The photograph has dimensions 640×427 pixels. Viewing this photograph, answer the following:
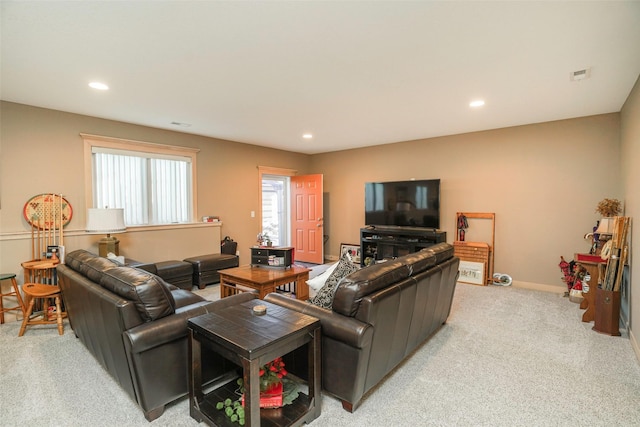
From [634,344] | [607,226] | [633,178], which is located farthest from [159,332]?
[607,226]

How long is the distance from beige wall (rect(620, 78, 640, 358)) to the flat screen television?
2.41 m

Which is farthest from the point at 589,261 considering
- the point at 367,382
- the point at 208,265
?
the point at 208,265

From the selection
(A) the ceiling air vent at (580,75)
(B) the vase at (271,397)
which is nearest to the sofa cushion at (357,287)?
(B) the vase at (271,397)

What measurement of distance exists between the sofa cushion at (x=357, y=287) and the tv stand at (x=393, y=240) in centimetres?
320

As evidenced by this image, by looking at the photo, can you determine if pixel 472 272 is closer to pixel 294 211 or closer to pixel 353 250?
pixel 353 250

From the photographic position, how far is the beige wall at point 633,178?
2799 millimetres

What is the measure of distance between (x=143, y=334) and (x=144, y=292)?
239 millimetres

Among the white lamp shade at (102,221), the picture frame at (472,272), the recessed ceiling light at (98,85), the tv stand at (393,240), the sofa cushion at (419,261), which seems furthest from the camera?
the tv stand at (393,240)

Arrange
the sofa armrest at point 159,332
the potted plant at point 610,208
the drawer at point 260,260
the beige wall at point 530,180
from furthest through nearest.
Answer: the beige wall at point 530,180, the drawer at point 260,260, the potted plant at point 610,208, the sofa armrest at point 159,332

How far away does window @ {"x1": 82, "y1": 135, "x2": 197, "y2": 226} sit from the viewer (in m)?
4.40

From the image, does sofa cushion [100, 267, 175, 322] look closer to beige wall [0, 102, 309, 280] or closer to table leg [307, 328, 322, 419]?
table leg [307, 328, 322, 419]

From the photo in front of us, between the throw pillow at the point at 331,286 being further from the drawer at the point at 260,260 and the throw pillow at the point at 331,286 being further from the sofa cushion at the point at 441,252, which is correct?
the drawer at the point at 260,260

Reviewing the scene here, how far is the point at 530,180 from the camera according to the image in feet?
15.7

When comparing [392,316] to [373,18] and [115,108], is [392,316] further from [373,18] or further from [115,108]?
[115,108]
